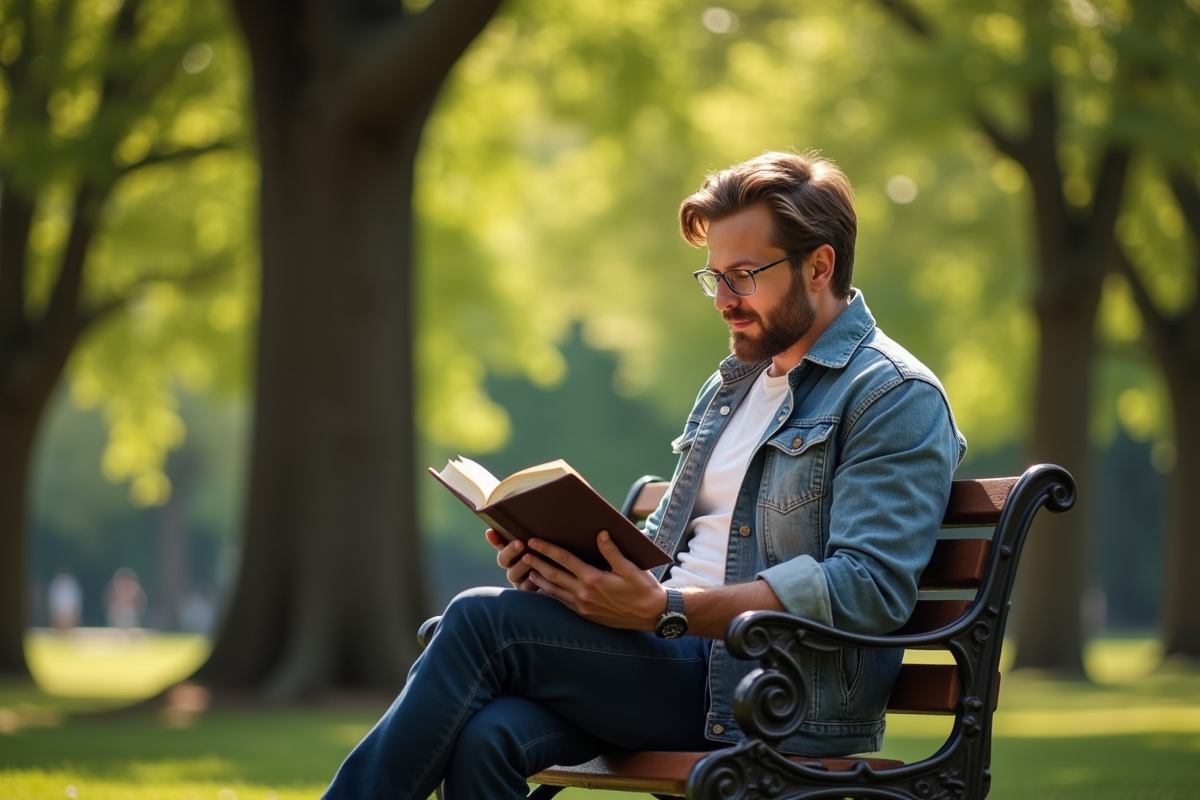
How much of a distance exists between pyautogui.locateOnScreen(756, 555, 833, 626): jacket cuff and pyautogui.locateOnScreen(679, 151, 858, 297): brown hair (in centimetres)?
78

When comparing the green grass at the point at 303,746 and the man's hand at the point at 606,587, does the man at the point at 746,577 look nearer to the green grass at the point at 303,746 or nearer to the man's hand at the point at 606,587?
the man's hand at the point at 606,587

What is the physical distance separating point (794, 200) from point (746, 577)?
0.89m

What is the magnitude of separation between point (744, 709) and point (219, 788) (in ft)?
13.4

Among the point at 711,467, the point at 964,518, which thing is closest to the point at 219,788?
the point at 711,467

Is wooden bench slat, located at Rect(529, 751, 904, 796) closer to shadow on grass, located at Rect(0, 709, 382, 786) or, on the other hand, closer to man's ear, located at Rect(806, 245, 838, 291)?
man's ear, located at Rect(806, 245, 838, 291)

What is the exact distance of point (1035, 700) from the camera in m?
14.3

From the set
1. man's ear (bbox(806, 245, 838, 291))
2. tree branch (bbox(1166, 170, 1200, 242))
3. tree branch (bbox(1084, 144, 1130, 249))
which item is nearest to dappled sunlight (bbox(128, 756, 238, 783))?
man's ear (bbox(806, 245, 838, 291))

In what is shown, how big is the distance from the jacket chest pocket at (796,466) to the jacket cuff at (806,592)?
0.88 ft

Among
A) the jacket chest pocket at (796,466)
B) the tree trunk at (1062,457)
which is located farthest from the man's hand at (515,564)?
the tree trunk at (1062,457)

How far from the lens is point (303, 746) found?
8.89 m

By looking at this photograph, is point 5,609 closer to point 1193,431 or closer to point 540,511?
point 1193,431

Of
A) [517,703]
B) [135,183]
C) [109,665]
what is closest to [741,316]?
[517,703]

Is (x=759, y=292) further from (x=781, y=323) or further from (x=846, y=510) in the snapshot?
(x=846, y=510)

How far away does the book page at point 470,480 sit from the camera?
384 cm
